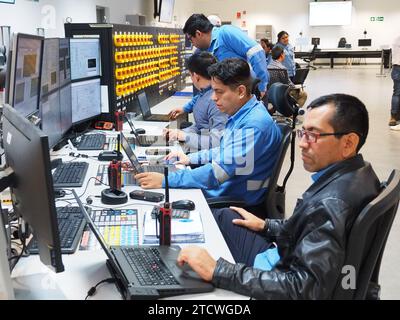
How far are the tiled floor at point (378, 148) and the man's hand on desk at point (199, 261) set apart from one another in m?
1.53

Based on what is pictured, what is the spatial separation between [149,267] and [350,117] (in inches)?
30.0

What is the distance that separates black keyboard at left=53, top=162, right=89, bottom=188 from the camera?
83.5 inches

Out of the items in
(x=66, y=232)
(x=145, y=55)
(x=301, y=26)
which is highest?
(x=301, y=26)

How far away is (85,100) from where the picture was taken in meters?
3.12

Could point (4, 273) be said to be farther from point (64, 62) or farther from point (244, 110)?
point (64, 62)

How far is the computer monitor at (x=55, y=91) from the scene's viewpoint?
2264mm

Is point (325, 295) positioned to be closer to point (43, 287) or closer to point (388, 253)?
point (43, 287)

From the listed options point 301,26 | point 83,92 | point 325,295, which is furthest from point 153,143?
point 301,26

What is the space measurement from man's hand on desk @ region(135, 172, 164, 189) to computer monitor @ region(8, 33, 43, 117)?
1.93ft

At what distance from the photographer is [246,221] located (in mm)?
1925

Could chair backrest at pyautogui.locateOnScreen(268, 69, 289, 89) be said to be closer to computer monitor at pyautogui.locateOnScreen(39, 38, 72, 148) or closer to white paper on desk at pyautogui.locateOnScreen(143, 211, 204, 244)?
computer monitor at pyautogui.locateOnScreen(39, 38, 72, 148)

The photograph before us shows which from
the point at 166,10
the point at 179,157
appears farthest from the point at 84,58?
the point at 166,10
